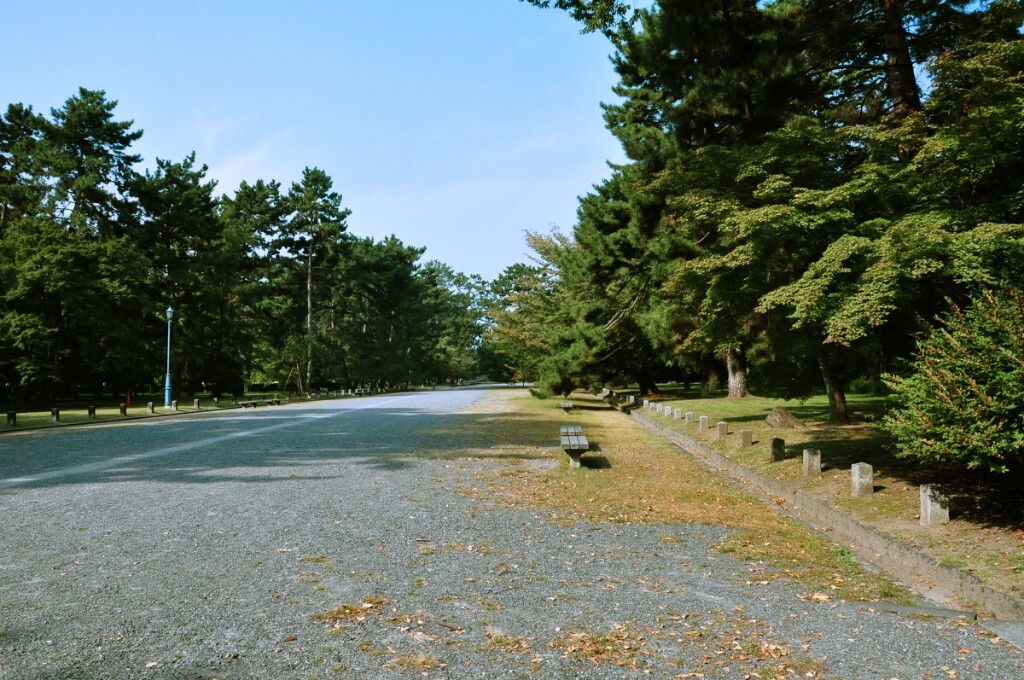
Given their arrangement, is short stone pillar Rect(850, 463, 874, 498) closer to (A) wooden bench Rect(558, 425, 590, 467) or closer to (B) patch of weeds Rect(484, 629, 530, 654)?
(A) wooden bench Rect(558, 425, 590, 467)

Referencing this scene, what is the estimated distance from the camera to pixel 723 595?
5172 mm

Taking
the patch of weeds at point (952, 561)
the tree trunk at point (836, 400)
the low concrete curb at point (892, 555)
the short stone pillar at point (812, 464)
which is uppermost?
the tree trunk at point (836, 400)

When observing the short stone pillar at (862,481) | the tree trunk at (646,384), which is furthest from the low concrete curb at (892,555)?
the tree trunk at (646,384)

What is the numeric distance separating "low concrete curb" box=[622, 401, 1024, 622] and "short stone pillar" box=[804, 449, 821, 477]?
48cm

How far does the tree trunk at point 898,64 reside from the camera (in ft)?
37.3

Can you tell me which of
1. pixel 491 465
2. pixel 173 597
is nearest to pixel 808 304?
pixel 491 465

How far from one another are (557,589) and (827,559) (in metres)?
3.00

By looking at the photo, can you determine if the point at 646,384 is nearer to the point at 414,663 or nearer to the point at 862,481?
the point at 862,481

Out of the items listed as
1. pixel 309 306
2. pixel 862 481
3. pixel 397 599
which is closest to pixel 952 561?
pixel 862 481

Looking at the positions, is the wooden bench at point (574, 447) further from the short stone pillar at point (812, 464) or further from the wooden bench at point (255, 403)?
the wooden bench at point (255, 403)

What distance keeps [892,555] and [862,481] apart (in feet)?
6.83

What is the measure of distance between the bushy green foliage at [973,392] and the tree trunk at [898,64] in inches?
235

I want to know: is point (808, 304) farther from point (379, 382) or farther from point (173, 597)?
point (379, 382)

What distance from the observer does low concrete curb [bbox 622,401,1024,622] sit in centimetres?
509
